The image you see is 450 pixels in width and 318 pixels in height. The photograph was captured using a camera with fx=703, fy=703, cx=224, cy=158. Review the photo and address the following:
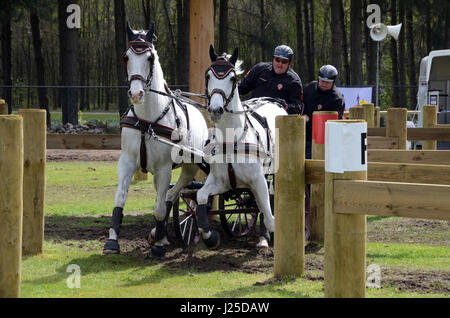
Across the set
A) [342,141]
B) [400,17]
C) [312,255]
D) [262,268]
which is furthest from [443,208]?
[400,17]

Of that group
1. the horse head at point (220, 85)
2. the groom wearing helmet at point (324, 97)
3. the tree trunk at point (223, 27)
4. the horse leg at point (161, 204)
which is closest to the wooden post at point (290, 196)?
the horse head at point (220, 85)

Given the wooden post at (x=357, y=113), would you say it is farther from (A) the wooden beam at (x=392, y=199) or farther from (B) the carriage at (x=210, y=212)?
(A) the wooden beam at (x=392, y=199)

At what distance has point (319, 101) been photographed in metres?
10.1

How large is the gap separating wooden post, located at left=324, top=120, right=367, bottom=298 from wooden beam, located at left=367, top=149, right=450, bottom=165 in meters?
2.88

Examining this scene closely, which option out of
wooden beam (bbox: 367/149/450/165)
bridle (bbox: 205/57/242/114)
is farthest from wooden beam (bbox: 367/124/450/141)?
bridle (bbox: 205/57/242/114)

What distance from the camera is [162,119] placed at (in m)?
8.00

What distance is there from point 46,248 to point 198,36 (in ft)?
15.7

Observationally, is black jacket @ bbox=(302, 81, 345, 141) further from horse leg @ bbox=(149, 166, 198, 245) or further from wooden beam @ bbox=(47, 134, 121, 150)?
wooden beam @ bbox=(47, 134, 121, 150)

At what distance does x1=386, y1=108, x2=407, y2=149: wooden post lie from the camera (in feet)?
34.2

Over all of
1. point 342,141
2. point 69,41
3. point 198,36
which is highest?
point 69,41

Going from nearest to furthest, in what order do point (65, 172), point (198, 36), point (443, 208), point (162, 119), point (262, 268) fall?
point (443, 208)
point (262, 268)
point (162, 119)
point (198, 36)
point (65, 172)

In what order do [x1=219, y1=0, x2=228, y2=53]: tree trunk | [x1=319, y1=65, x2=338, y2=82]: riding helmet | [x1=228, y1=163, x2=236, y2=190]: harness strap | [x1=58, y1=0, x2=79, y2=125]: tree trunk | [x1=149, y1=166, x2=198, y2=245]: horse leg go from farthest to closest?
1. [x1=219, y1=0, x2=228, y2=53]: tree trunk
2. [x1=58, y1=0, x2=79, y2=125]: tree trunk
3. [x1=319, y1=65, x2=338, y2=82]: riding helmet
4. [x1=149, y1=166, x2=198, y2=245]: horse leg
5. [x1=228, y1=163, x2=236, y2=190]: harness strap

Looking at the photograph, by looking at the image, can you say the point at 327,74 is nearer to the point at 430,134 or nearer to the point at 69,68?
the point at 430,134
